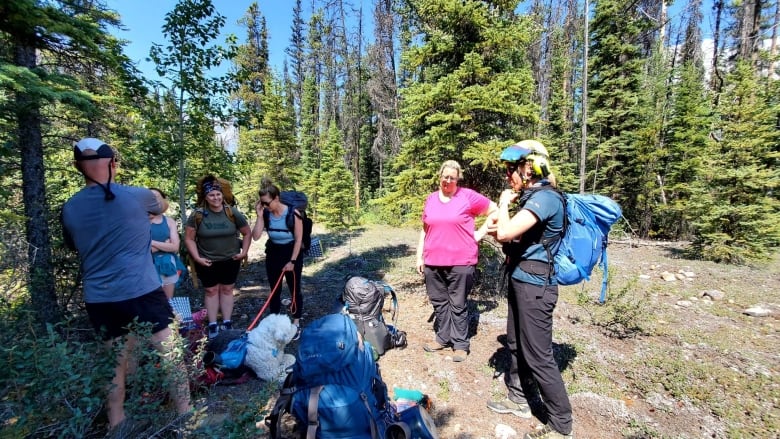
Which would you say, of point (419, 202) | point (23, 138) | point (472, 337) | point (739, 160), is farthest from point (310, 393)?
point (739, 160)

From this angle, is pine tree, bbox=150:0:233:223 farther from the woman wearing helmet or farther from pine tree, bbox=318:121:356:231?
pine tree, bbox=318:121:356:231

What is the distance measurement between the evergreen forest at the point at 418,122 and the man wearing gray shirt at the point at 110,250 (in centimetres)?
95

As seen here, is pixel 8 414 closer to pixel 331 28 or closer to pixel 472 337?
pixel 472 337

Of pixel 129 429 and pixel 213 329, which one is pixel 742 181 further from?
pixel 129 429

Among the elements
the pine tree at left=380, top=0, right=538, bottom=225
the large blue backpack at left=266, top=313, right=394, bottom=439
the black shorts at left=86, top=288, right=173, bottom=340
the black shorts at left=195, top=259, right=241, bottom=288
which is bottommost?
the large blue backpack at left=266, top=313, right=394, bottom=439

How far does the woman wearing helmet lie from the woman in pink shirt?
88 cm

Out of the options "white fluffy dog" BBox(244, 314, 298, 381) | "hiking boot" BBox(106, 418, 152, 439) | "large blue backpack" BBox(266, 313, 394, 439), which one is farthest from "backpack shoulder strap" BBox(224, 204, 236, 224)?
"hiking boot" BBox(106, 418, 152, 439)

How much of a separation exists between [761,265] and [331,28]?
1107 inches

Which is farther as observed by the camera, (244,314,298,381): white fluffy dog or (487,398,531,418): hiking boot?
(244,314,298,381): white fluffy dog

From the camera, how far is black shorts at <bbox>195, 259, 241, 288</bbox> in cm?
413

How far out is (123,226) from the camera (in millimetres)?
2307

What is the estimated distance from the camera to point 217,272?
4.20m

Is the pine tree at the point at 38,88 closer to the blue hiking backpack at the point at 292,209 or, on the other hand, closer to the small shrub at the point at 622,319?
the blue hiking backpack at the point at 292,209

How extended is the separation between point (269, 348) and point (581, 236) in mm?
3225
